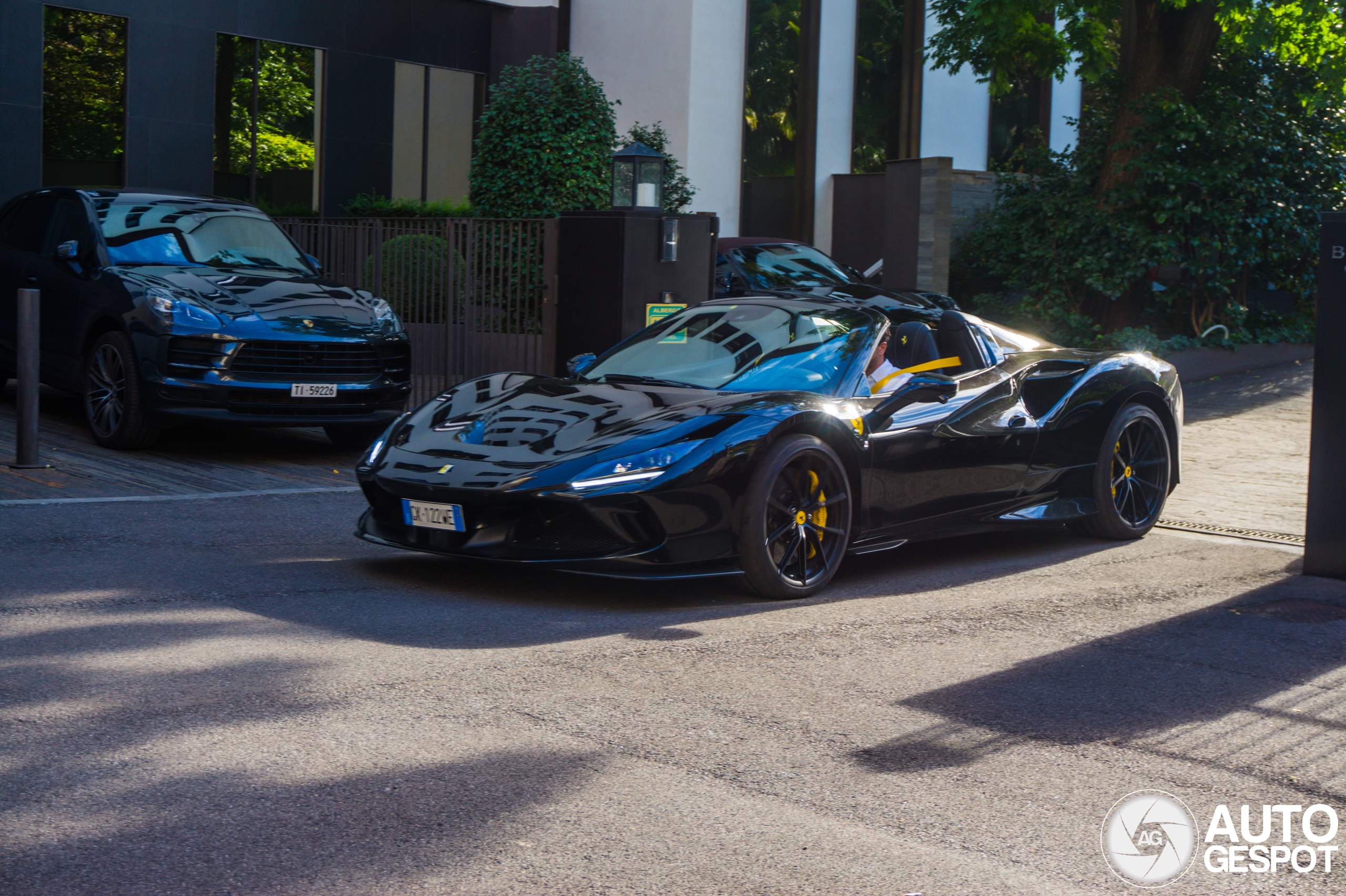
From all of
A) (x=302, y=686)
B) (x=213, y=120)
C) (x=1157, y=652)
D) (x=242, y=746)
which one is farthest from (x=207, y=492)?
(x=213, y=120)

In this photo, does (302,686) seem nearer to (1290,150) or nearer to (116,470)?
(116,470)

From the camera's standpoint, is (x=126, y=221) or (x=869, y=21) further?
(x=869, y=21)

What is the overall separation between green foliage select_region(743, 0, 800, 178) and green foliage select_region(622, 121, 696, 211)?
2430mm

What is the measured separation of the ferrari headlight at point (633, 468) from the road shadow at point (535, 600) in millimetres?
552

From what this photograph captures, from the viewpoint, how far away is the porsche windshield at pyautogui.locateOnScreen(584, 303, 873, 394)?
6.90 m

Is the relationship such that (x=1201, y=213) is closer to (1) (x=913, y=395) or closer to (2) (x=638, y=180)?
(2) (x=638, y=180)

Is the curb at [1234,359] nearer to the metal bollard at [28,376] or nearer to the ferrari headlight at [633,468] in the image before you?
the ferrari headlight at [633,468]

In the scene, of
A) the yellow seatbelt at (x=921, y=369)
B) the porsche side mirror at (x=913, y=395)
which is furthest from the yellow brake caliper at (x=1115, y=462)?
the porsche side mirror at (x=913, y=395)

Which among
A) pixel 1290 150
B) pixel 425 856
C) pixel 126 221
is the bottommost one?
pixel 425 856

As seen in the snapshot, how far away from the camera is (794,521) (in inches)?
250

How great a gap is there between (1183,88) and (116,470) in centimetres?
1342

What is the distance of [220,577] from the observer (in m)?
6.30

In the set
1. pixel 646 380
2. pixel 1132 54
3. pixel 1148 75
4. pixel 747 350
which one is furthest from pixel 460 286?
pixel 1132 54

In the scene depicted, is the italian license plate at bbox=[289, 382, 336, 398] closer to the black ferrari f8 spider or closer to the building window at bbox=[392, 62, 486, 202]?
the black ferrari f8 spider
